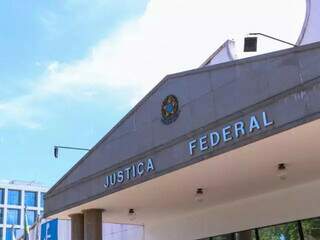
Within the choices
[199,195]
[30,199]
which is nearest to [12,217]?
[30,199]

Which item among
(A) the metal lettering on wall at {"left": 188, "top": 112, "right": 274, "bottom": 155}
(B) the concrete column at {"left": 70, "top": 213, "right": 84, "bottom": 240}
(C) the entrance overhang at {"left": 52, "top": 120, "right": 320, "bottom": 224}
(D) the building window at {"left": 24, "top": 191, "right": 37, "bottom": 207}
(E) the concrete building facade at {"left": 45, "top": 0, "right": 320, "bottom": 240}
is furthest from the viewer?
(D) the building window at {"left": 24, "top": 191, "right": 37, "bottom": 207}

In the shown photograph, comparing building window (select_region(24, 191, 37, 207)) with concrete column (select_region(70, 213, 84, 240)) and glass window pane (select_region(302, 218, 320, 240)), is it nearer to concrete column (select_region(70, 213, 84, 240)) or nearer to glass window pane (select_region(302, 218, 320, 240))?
concrete column (select_region(70, 213, 84, 240))

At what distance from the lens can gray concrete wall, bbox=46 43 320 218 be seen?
10.9m

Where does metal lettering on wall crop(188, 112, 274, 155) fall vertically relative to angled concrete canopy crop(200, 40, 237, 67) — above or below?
below

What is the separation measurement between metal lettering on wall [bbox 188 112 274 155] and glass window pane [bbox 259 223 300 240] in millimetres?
5140

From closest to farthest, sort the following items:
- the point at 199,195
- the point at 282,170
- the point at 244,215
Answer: the point at 282,170
the point at 199,195
the point at 244,215

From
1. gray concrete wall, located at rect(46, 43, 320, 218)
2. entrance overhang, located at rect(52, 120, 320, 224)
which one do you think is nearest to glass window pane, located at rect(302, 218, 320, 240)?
entrance overhang, located at rect(52, 120, 320, 224)

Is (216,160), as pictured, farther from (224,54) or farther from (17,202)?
(17,202)

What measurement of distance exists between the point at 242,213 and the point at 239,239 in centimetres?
87

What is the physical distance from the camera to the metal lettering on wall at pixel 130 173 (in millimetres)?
14656

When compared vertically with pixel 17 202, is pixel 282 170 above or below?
below

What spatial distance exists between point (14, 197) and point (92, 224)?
94.3 metres

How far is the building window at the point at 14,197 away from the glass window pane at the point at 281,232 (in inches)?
3749

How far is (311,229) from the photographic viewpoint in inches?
633
